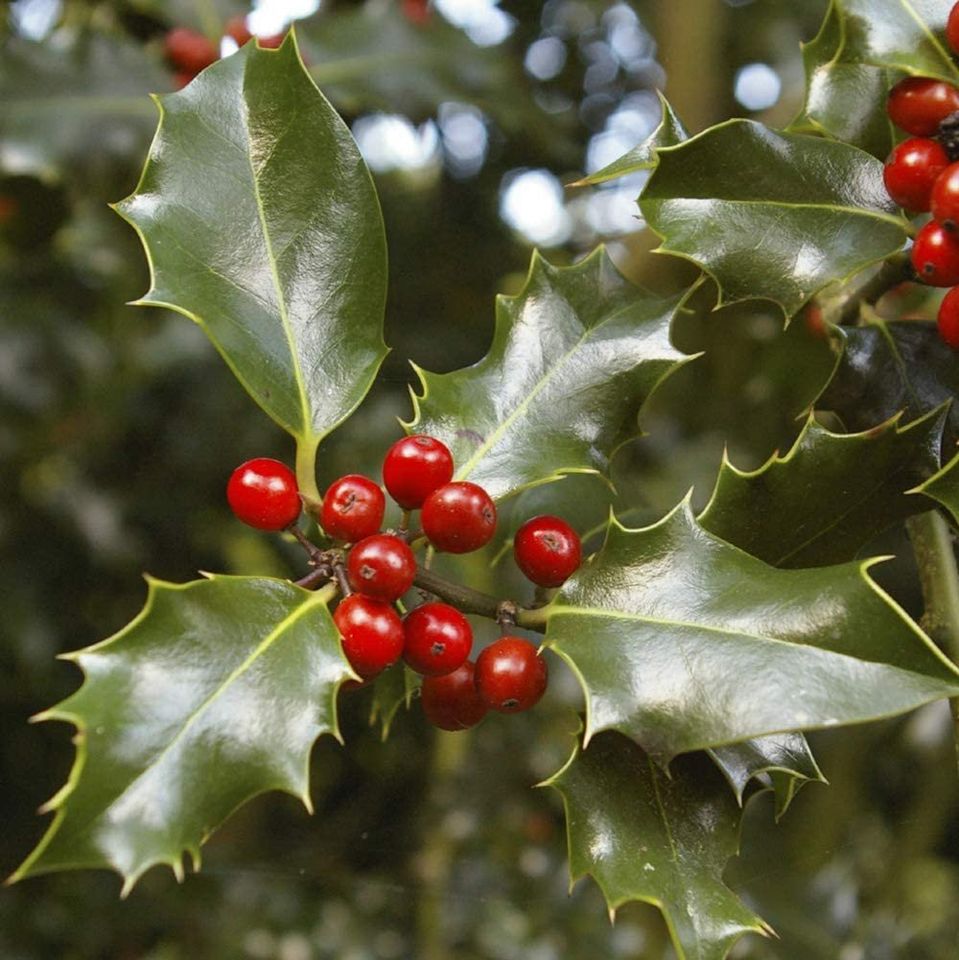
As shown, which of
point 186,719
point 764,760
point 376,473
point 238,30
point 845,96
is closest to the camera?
point 186,719

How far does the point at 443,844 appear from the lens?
2332 mm

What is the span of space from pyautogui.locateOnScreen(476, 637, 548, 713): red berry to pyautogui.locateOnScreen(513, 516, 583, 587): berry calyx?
75 mm

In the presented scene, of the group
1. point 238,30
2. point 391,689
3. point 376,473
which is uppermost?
point 238,30

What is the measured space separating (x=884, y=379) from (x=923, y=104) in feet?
0.70

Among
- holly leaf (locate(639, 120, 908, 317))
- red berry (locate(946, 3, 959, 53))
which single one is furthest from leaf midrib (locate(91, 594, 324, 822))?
red berry (locate(946, 3, 959, 53))

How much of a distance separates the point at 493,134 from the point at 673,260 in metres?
0.75

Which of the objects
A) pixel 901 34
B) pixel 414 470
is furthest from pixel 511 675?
pixel 901 34

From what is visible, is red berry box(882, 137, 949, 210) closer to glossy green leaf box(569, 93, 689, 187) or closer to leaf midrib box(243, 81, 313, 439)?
glossy green leaf box(569, 93, 689, 187)

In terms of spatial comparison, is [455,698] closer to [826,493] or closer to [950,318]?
[826,493]

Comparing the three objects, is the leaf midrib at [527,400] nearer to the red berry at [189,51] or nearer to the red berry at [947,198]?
the red berry at [947,198]

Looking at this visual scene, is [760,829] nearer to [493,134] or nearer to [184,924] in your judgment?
[184,924]

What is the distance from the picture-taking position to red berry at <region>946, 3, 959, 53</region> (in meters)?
0.77

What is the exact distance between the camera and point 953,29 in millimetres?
769

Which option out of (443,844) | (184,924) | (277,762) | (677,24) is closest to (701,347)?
(677,24)
